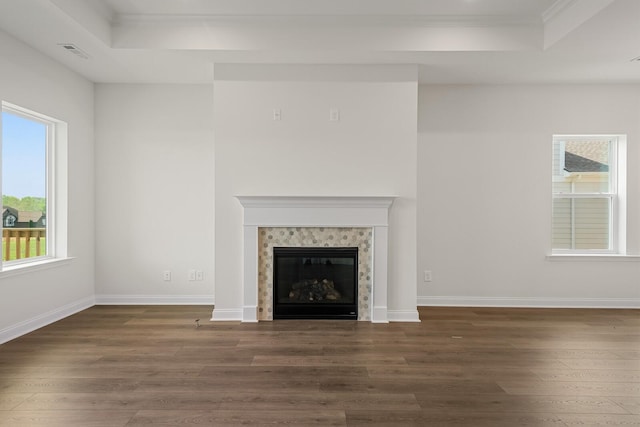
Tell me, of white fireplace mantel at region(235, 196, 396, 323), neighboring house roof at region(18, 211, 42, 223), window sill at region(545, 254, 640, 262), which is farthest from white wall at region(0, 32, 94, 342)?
window sill at region(545, 254, 640, 262)

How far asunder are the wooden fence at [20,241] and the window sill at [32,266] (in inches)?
4.1

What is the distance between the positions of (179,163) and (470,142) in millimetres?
3375

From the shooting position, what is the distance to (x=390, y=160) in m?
4.18

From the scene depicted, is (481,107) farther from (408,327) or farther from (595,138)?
(408,327)

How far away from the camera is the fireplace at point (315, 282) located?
4.19 meters

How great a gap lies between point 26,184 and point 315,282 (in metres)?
2.94

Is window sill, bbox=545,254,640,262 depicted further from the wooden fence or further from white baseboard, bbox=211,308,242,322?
the wooden fence

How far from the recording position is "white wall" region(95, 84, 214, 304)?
483cm

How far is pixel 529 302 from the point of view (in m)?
4.80

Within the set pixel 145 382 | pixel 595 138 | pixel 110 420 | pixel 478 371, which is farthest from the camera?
pixel 595 138

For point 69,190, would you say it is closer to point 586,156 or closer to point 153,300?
point 153,300

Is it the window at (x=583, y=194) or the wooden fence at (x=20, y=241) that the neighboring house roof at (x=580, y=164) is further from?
the wooden fence at (x=20, y=241)

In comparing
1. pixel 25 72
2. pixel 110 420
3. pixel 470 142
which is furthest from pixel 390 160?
pixel 25 72

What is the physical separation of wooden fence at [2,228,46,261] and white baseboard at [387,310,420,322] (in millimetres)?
3553
